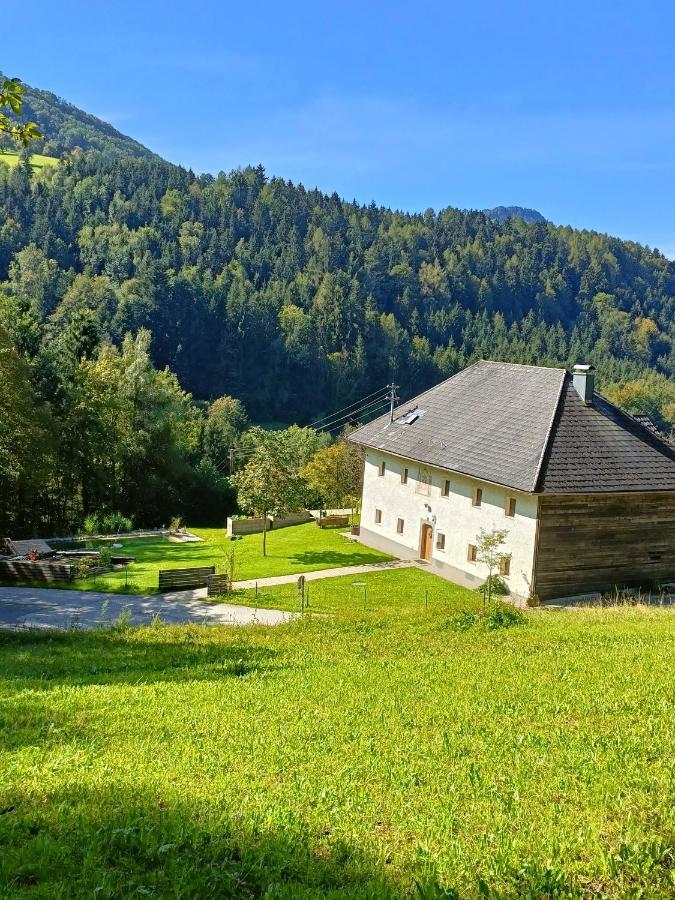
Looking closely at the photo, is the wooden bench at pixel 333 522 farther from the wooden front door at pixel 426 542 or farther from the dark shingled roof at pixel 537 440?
the wooden front door at pixel 426 542

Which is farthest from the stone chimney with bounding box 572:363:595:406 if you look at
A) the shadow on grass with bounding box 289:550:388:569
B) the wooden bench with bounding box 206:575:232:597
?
the wooden bench with bounding box 206:575:232:597

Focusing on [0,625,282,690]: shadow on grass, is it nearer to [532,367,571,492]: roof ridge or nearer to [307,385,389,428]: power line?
[532,367,571,492]: roof ridge

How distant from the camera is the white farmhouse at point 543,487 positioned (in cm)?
2831

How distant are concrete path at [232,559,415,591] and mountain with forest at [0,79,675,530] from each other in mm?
15367

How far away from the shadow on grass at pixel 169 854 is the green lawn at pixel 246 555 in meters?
23.9

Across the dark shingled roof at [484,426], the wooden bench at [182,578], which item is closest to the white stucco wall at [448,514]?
the dark shingled roof at [484,426]

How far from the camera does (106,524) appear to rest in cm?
4603

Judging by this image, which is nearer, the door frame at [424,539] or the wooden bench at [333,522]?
the door frame at [424,539]

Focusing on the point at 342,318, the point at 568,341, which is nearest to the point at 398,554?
the point at 342,318

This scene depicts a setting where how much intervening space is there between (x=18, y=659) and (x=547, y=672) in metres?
10.3

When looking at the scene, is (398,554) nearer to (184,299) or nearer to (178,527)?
(178,527)

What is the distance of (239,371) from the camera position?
127500 mm

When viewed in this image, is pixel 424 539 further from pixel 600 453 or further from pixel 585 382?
pixel 585 382

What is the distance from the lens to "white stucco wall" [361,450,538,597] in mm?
28578
